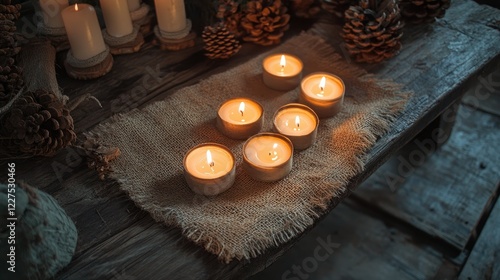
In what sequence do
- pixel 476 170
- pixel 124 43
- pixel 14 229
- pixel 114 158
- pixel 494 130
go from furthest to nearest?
pixel 494 130, pixel 476 170, pixel 124 43, pixel 114 158, pixel 14 229

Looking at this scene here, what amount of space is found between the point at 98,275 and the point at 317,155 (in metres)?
0.46

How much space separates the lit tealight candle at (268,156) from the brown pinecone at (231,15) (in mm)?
383

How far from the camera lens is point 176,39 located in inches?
45.2

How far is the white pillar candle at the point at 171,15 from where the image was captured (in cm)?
110

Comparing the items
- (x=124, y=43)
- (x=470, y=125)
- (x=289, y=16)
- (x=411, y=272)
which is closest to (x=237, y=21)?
(x=289, y=16)

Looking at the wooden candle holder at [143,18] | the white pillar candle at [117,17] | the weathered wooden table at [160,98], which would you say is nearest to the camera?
the weathered wooden table at [160,98]

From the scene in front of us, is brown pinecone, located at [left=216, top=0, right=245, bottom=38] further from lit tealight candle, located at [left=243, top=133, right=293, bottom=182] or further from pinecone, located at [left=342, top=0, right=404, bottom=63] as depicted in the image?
lit tealight candle, located at [left=243, top=133, right=293, bottom=182]

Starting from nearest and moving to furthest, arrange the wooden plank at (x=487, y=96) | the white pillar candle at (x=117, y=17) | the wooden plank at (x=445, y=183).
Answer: the white pillar candle at (x=117, y=17) → the wooden plank at (x=445, y=183) → the wooden plank at (x=487, y=96)

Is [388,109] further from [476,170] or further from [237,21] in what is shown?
[476,170]

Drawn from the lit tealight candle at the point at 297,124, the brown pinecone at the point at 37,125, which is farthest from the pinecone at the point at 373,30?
the brown pinecone at the point at 37,125

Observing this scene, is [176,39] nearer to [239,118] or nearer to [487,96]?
[239,118]

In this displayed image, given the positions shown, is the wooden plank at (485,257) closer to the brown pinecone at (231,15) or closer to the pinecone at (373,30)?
the pinecone at (373,30)

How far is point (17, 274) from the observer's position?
644mm

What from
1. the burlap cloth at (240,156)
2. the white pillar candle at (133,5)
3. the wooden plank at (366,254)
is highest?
the white pillar candle at (133,5)
